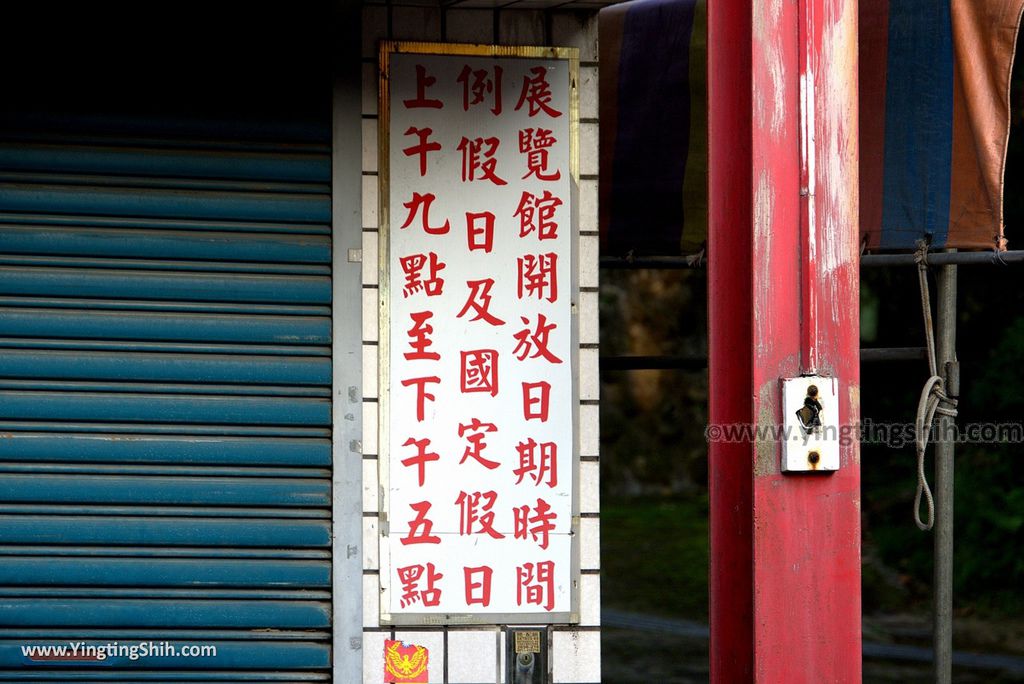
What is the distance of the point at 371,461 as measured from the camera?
4.14 m

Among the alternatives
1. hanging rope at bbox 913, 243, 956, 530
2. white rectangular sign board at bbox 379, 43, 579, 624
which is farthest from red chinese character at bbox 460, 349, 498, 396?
hanging rope at bbox 913, 243, 956, 530

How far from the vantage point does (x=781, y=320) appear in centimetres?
304

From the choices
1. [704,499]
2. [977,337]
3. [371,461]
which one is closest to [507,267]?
[371,461]

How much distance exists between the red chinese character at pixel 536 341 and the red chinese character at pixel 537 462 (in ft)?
1.01

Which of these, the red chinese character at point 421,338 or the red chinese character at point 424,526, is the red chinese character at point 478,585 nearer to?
the red chinese character at point 424,526

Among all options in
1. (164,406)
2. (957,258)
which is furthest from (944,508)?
(164,406)

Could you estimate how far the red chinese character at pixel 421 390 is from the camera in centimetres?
415

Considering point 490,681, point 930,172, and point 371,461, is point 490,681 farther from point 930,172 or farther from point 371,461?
point 930,172

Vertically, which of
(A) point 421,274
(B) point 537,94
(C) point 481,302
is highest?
(B) point 537,94

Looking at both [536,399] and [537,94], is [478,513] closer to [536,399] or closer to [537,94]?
[536,399]

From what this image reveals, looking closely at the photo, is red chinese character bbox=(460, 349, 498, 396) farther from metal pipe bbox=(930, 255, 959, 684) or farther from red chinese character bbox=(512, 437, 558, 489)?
metal pipe bbox=(930, 255, 959, 684)

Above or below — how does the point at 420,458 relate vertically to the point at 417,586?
above

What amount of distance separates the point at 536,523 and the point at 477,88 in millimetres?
1627

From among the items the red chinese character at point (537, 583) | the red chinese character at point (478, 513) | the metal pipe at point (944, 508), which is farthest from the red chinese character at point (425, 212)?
the metal pipe at point (944, 508)
